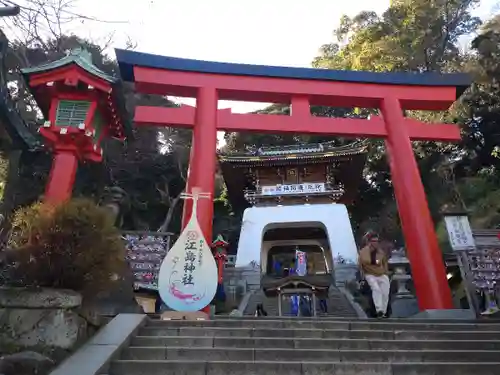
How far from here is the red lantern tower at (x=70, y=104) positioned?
8.30 meters

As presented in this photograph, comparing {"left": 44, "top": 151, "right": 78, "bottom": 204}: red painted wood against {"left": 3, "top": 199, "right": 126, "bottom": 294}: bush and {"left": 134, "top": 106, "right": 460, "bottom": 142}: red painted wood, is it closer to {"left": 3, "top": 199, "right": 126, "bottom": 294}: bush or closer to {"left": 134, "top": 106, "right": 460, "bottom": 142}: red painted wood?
{"left": 134, "top": 106, "right": 460, "bottom": 142}: red painted wood

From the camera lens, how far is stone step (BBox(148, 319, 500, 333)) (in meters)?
4.98

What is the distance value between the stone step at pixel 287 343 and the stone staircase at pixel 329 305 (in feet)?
22.7

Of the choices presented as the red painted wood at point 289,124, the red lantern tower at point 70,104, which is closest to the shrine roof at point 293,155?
the red painted wood at point 289,124

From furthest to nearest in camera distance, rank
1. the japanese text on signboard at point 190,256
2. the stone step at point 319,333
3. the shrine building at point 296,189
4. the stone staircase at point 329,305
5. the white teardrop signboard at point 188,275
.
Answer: the shrine building at point 296,189
the stone staircase at point 329,305
the japanese text on signboard at point 190,256
the white teardrop signboard at point 188,275
the stone step at point 319,333

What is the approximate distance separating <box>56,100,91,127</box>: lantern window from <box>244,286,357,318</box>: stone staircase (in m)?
6.53

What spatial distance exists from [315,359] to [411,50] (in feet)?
65.1

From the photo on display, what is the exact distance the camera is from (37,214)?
4.16 metres

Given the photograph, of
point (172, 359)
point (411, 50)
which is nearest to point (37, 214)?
point (172, 359)

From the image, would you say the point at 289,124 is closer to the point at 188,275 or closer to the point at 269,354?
the point at 188,275

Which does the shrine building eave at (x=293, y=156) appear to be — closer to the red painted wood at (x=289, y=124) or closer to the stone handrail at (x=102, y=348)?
the red painted wood at (x=289, y=124)

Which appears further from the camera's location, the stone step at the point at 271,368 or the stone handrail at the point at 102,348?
the stone step at the point at 271,368

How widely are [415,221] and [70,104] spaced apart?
7215 millimetres

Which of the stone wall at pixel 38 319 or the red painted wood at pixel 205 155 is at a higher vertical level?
the red painted wood at pixel 205 155
